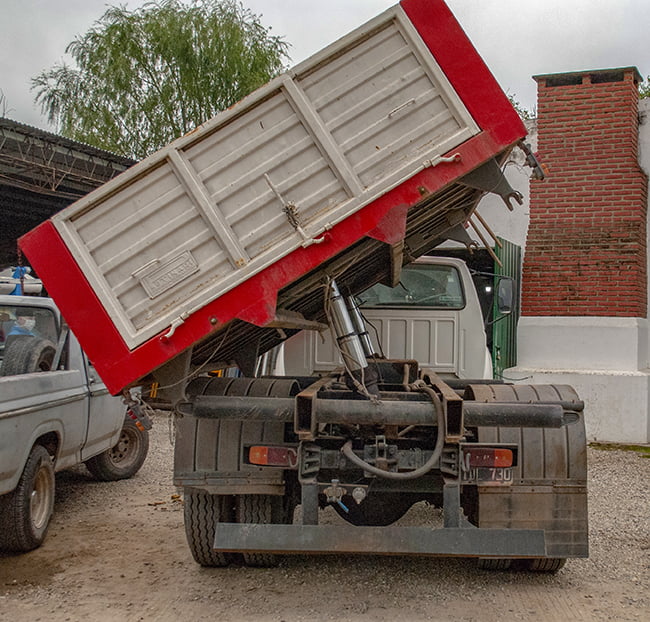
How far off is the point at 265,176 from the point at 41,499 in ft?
10.5

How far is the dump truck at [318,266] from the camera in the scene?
14.1ft

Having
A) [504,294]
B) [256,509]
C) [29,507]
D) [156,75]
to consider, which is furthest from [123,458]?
[156,75]

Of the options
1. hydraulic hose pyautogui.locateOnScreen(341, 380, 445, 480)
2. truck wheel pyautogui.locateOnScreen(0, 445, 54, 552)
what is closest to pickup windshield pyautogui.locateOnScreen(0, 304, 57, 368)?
truck wheel pyautogui.locateOnScreen(0, 445, 54, 552)

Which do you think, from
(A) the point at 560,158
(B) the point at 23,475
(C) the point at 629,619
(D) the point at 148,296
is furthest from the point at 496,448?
(A) the point at 560,158

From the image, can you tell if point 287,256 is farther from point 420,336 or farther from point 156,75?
point 156,75

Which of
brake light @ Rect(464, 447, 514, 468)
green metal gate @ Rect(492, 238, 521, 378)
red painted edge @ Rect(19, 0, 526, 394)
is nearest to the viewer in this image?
red painted edge @ Rect(19, 0, 526, 394)

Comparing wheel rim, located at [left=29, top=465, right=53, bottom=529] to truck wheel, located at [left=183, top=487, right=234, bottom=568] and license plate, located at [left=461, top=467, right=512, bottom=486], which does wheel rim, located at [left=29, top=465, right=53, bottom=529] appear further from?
license plate, located at [left=461, top=467, right=512, bottom=486]

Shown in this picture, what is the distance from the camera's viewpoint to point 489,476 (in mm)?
4668

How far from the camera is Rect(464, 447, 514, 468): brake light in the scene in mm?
4645

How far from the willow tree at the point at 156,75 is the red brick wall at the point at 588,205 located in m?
12.2

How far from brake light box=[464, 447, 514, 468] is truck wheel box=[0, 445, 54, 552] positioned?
10.0ft

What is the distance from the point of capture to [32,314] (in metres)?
6.67

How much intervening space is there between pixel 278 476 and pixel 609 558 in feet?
8.39

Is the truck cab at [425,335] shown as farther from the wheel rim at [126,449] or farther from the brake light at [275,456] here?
the brake light at [275,456]
